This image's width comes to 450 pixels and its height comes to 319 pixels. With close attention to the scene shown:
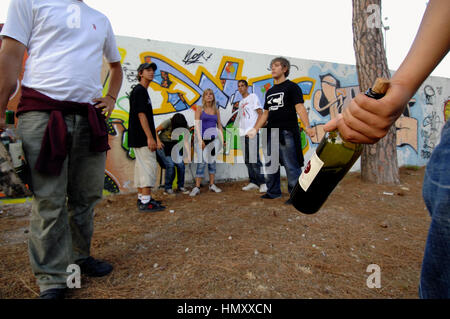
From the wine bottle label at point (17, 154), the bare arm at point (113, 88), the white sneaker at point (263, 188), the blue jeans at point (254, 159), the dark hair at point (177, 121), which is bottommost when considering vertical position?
the white sneaker at point (263, 188)

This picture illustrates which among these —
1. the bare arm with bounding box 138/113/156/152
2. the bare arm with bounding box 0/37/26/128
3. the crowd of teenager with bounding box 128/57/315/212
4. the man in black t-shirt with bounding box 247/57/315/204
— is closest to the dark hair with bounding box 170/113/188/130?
the crowd of teenager with bounding box 128/57/315/212

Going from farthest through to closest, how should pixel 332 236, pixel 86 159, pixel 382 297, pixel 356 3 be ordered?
pixel 356 3 < pixel 332 236 < pixel 86 159 < pixel 382 297

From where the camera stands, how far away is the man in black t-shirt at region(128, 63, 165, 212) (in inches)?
130

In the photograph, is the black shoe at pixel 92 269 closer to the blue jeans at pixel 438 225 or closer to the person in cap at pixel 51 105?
the person in cap at pixel 51 105

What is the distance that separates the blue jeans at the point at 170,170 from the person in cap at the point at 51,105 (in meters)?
2.74

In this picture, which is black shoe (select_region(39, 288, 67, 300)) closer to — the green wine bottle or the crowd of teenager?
the green wine bottle

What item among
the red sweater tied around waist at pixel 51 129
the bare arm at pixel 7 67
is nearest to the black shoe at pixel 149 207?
the red sweater tied around waist at pixel 51 129

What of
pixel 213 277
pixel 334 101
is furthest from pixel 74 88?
pixel 334 101

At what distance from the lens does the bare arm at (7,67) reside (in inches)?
57.4

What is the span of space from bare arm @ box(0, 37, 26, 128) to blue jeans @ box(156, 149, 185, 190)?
3.01 metres

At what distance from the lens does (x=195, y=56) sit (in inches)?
207

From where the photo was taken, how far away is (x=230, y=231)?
2.80 metres

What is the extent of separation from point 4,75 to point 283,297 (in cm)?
225

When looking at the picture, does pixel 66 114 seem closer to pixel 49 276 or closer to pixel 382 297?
pixel 49 276
